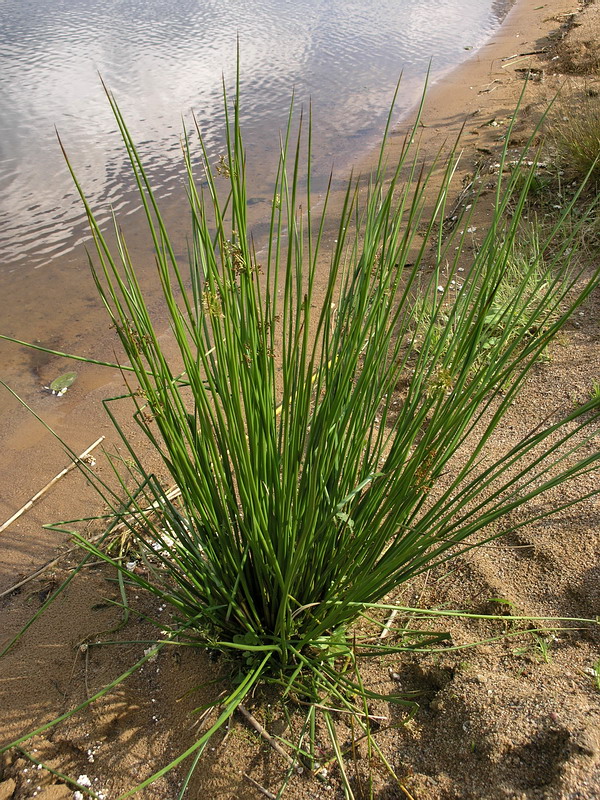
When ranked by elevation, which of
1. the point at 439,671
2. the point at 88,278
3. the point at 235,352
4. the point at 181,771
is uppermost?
the point at 235,352

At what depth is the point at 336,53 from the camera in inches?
364

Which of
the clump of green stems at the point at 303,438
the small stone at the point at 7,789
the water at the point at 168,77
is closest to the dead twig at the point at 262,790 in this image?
the clump of green stems at the point at 303,438

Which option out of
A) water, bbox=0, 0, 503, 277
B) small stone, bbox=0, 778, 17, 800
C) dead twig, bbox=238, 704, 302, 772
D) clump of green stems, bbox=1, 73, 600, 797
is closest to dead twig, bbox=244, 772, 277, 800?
dead twig, bbox=238, 704, 302, 772

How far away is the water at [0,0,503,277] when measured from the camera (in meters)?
5.79

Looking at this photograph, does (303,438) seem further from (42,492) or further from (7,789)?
(42,492)

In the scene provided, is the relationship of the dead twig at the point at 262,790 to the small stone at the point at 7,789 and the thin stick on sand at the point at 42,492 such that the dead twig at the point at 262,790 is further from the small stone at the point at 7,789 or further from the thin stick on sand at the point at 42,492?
the thin stick on sand at the point at 42,492

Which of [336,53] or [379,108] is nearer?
[379,108]

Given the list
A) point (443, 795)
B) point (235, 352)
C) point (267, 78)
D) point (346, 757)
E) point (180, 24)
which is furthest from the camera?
point (180, 24)

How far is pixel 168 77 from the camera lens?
26.6 feet

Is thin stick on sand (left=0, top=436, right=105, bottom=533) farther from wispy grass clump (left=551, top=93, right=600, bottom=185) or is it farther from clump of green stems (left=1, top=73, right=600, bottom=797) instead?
wispy grass clump (left=551, top=93, right=600, bottom=185)

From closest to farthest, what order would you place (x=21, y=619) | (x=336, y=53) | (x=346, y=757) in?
(x=346, y=757), (x=21, y=619), (x=336, y=53)

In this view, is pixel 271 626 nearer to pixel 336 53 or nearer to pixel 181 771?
pixel 181 771

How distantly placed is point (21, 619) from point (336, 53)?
8.88m

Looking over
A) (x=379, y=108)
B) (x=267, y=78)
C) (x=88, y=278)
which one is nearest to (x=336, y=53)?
(x=267, y=78)
